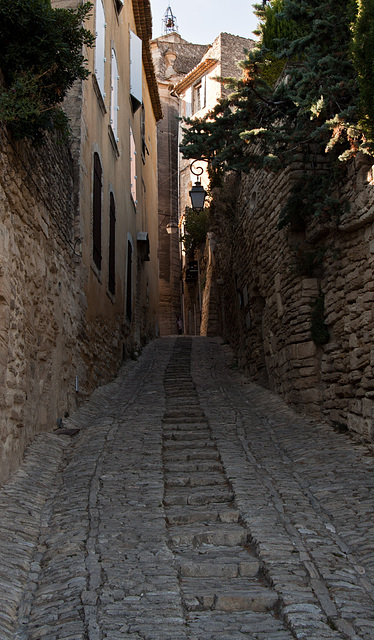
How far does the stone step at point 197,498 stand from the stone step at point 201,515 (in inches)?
7.6

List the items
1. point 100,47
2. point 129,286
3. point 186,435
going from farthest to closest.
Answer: point 129,286 → point 100,47 → point 186,435

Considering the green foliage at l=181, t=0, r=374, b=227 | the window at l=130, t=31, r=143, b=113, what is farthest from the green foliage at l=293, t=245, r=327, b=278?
the window at l=130, t=31, r=143, b=113

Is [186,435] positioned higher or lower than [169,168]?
lower

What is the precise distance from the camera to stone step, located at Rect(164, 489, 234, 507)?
5.84m

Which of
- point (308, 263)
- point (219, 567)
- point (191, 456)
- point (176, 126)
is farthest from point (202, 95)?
point (219, 567)

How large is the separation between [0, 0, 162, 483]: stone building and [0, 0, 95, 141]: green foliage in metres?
A: 0.28

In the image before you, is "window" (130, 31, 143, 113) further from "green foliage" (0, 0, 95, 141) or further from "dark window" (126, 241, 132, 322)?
"green foliage" (0, 0, 95, 141)

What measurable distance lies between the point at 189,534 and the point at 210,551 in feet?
0.83

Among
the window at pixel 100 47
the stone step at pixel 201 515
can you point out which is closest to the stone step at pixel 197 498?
the stone step at pixel 201 515

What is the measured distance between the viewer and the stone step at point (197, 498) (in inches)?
230

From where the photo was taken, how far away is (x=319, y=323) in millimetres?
8508

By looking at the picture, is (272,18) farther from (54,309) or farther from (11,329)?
(11,329)

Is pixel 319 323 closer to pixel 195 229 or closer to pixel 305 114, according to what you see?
pixel 305 114

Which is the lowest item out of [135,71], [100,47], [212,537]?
[212,537]
